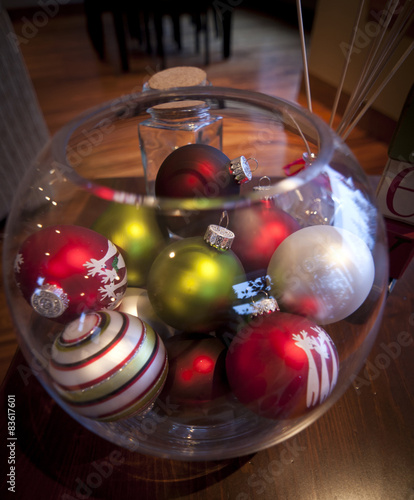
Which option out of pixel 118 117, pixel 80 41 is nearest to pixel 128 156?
pixel 118 117

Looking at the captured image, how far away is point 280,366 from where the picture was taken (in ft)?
1.11

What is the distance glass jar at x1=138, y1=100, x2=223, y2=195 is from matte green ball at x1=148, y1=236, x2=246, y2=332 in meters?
0.24

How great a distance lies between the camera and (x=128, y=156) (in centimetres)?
79

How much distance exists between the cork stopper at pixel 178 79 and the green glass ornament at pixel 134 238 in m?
0.35

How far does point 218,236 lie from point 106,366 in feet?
0.52

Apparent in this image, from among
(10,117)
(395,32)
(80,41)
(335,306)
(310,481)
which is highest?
(395,32)

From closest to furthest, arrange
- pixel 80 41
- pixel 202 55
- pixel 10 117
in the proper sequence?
pixel 10 117, pixel 202 55, pixel 80 41

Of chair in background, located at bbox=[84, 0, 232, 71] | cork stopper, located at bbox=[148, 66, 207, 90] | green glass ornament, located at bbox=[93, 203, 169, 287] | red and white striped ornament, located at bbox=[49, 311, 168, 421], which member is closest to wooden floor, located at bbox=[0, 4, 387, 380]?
chair in background, located at bbox=[84, 0, 232, 71]

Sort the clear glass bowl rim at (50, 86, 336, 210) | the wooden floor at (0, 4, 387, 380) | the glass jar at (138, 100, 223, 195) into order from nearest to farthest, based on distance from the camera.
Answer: the clear glass bowl rim at (50, 86, 336, 210) < the glass jar at (138, 100, 223, 195) < the wooden floor at (0, 4, 387, 380)

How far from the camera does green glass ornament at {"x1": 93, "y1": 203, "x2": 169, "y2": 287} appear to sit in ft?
1.45

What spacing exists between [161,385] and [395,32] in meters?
0.50

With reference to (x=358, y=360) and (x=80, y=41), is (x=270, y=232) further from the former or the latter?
(x=80, y=41)

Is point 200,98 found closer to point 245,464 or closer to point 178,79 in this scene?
point 178,79

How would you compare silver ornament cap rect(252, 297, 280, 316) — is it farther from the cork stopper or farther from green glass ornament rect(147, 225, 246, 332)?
the cork stopper
